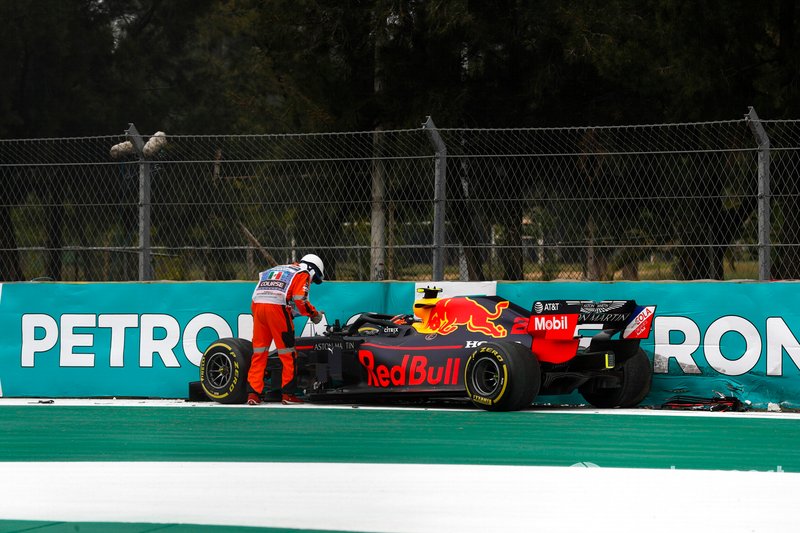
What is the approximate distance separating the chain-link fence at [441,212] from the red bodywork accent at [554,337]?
1.11 m

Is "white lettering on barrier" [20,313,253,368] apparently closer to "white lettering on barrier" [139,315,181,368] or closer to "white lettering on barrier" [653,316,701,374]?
"white lettering on barrier" [139,315,181,368]

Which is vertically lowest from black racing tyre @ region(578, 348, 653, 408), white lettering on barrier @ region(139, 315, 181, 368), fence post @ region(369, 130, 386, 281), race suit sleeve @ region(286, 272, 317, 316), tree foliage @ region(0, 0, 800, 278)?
black racing tyre @ region(578, 348, 653, 408)

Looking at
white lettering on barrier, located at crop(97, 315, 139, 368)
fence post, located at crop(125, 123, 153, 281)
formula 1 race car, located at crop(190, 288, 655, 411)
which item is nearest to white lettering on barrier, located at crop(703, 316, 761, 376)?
formula 1 race car, located at crop(190, 288, 655, 411)

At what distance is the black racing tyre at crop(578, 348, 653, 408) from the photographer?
13.5 meters

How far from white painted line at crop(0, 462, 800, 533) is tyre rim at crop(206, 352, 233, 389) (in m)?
4.87

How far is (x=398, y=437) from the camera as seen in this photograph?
36.3ft

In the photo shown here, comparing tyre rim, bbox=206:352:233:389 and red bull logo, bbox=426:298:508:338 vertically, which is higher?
red bull logo, bbox=426:298:508:338

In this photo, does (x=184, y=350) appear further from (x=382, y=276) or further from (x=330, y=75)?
(x=330, y=75)

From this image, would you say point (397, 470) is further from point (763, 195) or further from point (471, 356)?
point (763, 195)

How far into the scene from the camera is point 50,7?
36.6m

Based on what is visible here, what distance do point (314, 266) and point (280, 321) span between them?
0.67 metres

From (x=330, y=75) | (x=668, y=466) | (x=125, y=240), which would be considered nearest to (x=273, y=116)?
(x=330, y=75)

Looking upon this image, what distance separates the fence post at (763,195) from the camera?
13.3 meters

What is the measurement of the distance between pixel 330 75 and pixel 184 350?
11.7 m
